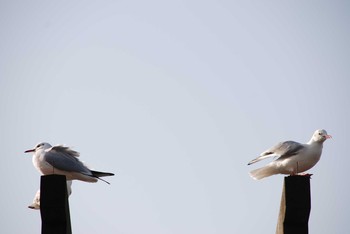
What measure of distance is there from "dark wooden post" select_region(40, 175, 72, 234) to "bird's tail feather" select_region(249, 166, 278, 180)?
433cm

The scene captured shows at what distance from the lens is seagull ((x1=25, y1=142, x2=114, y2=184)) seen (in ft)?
34.1

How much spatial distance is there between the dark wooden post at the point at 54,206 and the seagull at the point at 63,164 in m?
3.18

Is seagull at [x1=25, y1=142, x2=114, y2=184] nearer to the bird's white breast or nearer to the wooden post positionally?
the bird's white breast

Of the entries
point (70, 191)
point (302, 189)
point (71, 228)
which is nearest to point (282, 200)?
point (302, 189)

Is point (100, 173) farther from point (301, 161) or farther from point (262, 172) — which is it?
point (301, 161)

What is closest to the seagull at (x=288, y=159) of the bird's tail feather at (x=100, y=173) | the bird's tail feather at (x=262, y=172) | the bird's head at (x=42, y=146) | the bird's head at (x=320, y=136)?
the bird's tail feather at (x=262, y=172)

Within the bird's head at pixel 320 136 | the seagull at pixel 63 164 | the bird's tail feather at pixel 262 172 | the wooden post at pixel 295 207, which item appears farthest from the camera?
the bird's head at pixel 320 136

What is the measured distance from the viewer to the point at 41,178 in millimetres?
7184

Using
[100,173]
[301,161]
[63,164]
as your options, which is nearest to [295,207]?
[301,161]

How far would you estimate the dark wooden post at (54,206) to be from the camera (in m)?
6.91

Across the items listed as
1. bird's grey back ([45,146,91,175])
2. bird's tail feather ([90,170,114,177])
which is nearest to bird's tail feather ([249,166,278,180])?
bird's tail feather ([90,170,114,177])

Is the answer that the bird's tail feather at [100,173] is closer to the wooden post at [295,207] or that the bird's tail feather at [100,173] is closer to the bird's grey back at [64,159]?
the bird's grey back at [64,159]

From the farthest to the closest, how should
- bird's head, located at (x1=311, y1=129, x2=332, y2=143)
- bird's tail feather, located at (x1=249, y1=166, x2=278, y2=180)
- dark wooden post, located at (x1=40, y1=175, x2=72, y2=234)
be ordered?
bird's head, located at (x1=311, y1=129, x2=332, y2=143) → bird's tail feather, located at (x1=249, y1=166, x2=278, y2=180) → dark wooden post, located at (x1=40, y1=175, x2=72, y2=234)

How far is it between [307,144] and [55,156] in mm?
4205
